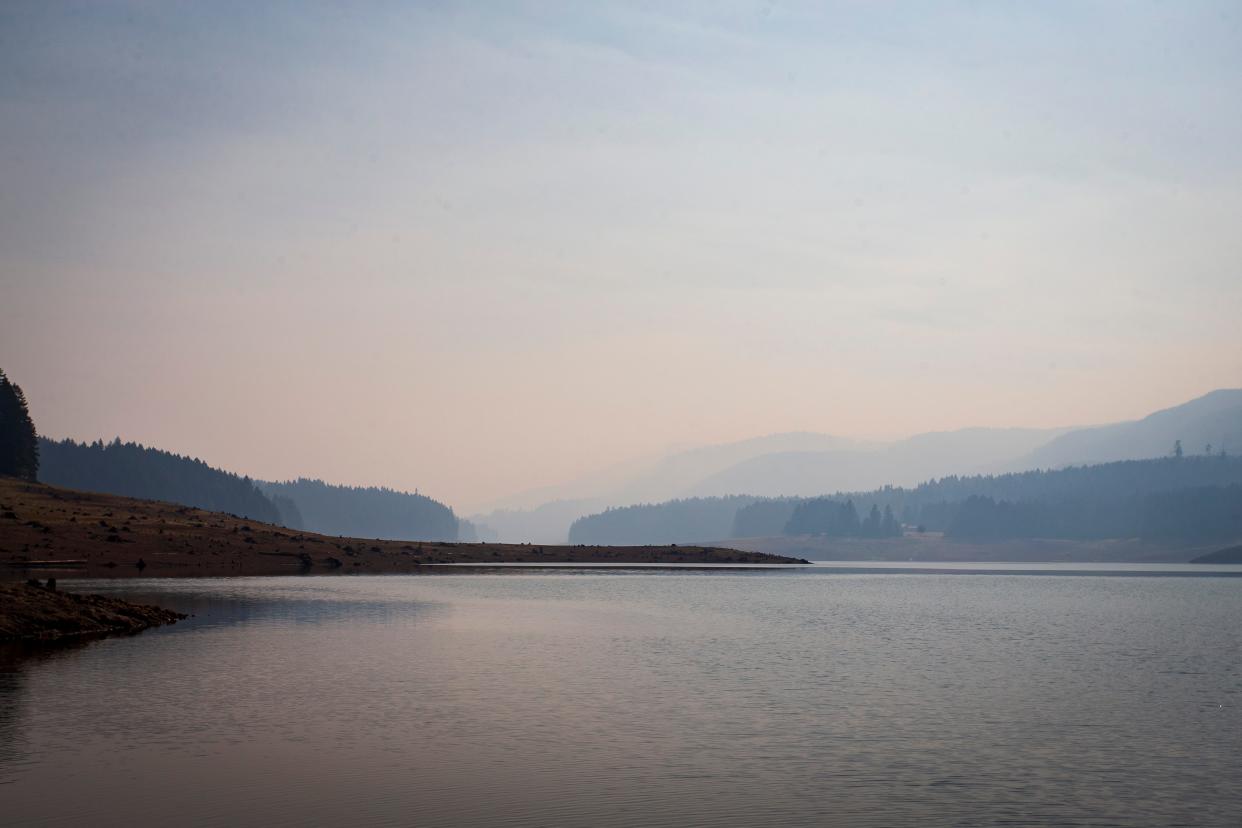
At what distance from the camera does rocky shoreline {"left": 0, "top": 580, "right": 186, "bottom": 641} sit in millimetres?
55562

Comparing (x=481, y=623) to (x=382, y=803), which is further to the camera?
(x=481, y=623)

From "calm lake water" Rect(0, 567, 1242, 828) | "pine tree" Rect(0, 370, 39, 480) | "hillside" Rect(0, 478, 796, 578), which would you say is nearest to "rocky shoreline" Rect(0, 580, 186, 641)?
"calm lake water" Rect(0, 567, 1242, 828)

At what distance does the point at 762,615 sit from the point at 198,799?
59235 millimetres

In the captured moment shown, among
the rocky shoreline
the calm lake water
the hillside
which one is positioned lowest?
the calm lake water

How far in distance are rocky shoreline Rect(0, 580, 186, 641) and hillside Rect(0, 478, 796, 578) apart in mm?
36051

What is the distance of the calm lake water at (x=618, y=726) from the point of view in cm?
2400

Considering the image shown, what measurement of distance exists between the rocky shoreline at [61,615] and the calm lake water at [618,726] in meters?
3.08

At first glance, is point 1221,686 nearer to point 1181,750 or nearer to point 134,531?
point 1181,750

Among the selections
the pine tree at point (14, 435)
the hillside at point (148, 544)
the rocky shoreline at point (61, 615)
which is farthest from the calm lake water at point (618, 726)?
the pine tree at point (14, 435)

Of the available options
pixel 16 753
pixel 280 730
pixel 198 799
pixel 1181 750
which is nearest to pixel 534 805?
pixel 198 799

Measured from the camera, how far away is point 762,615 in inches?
3135

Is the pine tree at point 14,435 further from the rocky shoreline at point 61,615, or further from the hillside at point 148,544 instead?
the rocky shoreline at point 61,615

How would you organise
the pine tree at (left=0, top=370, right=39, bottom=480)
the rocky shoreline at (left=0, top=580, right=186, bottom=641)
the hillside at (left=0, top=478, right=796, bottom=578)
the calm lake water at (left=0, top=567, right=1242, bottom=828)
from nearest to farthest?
the calm lake water at (left=0, top=567, right=1242, bottom=828) → the rocky shoreline at (left=0, top=580, right=186, bottom=641) → the hillside at (left=0, top=478, right=796, bottom=578) → the pine tree at (left=0, top=370, right=39, bottom=480)

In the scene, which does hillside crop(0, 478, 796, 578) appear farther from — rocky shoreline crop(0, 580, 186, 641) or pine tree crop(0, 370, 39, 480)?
rocky shoreline crop(0, 580, 186, 641)
